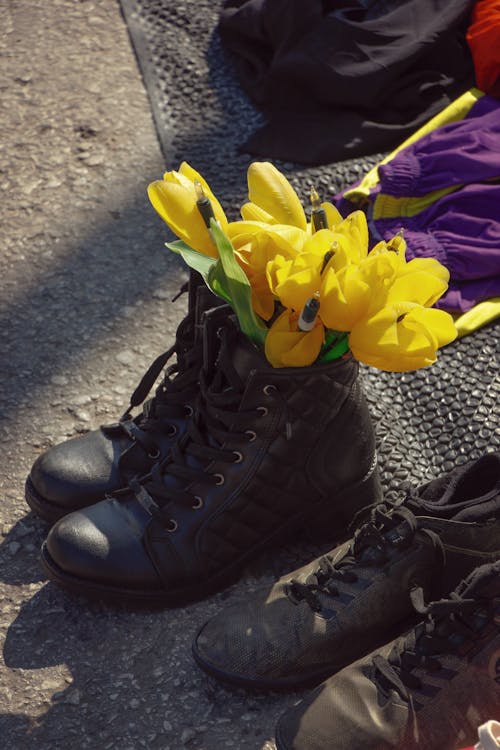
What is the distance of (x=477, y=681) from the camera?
111 centimetres

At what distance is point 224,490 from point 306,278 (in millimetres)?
390

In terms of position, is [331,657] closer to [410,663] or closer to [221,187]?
[410,663]

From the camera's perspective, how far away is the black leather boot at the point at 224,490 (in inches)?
51.2

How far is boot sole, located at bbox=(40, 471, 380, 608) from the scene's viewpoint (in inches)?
53.7

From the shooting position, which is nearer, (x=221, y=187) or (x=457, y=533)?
(x=457, y=533)

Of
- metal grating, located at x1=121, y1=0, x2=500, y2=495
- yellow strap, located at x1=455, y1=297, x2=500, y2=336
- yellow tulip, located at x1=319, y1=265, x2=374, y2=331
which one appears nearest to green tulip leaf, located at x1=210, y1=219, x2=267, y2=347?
yellow tulip, located at x1=319, y1=265, x2=374, y2=331

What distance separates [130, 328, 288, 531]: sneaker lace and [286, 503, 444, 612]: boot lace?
8.2 inches

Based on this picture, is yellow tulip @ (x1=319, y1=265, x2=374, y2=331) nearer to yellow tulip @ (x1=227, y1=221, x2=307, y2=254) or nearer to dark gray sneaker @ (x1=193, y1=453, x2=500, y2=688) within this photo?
yellow tulip @ (x1=227, y1=221, x2=307, y2=254)

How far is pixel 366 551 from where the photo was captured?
124 centimetres

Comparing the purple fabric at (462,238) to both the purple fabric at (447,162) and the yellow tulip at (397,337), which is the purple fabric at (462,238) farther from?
the yellow tulip at (397,337)

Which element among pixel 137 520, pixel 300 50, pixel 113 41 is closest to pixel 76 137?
pixel 113 41

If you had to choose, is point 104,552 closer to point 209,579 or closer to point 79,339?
point 209,579

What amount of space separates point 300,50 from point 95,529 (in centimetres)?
153

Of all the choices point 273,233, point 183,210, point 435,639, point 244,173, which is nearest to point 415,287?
point 273,233
